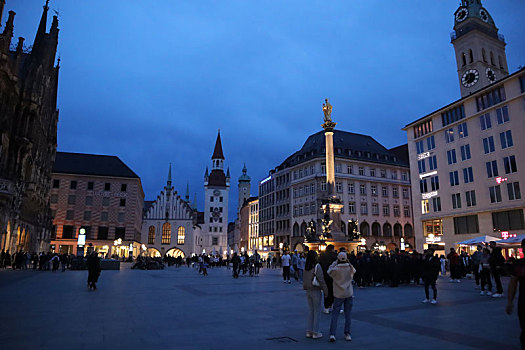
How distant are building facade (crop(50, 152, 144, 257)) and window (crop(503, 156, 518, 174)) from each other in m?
55.9

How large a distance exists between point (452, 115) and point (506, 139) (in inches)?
315

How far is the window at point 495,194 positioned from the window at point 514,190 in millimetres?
1058

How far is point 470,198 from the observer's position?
40031 millimetres

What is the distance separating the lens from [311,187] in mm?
62875

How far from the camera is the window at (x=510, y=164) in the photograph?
35.6 m

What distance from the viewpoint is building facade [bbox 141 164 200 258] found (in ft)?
264

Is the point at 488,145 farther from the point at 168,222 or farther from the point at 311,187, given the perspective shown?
the point at 168,222

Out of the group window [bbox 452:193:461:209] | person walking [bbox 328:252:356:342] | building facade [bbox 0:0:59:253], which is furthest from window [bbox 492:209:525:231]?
building facade [bbox 0:0:59:253]

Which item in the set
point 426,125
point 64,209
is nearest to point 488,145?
point 426,125

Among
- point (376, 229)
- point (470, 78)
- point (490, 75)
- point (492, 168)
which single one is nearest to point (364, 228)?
point (376, 229)

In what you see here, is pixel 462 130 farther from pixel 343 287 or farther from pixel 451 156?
pixel 343 287

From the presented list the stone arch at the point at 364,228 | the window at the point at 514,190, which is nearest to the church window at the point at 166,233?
the stone arch at the point at 364,228

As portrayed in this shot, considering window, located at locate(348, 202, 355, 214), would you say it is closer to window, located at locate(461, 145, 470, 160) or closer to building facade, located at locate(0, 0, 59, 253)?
window, located at locate(461, 145, 470, 160)

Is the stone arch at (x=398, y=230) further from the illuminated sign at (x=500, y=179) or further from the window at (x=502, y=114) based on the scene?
the window at (x=502, y=114)
